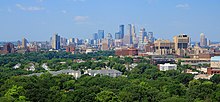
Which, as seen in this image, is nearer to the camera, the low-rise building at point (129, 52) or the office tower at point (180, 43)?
the office tower at point (180, 43)

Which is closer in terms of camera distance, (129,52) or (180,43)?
(180,43)

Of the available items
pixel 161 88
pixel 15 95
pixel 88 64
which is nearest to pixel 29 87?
pixel 15 95

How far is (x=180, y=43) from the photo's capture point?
10081 cm

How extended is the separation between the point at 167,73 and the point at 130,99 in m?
25.7

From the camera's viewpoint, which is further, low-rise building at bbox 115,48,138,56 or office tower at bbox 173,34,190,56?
low-rise building at bbox 115,48,138,56

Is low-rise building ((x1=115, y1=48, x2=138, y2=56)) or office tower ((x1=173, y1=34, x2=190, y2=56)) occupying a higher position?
office tower ((x1=173, y1=34, x2=190, y2=56))

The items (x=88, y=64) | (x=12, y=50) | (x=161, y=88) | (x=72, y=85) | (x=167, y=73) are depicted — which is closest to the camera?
(x=161, y=88)

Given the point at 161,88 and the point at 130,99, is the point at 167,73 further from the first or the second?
the point at 130,99

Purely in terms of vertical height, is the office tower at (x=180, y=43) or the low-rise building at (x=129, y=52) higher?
the office tower at (x=180, y=43)

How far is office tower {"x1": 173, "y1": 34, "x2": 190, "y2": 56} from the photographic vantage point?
326 ft

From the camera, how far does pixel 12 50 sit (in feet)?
404

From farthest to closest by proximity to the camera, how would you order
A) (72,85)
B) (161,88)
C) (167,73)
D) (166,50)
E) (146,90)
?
(166,50), (167,73), (72,85), (161,88), (146,90)

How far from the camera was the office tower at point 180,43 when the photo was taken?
326 feet

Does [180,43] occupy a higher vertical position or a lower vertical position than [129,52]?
higher
